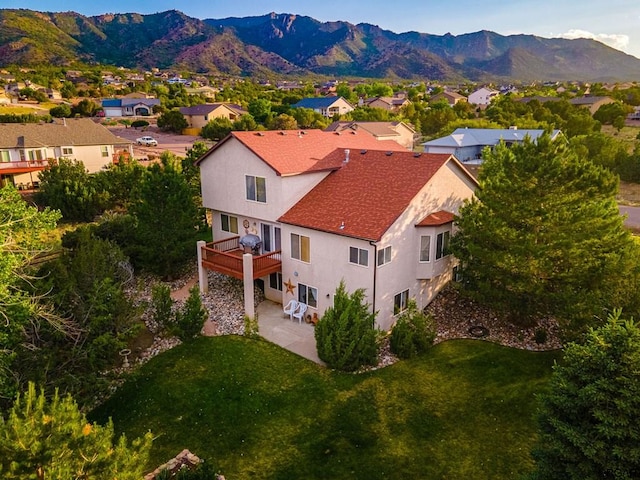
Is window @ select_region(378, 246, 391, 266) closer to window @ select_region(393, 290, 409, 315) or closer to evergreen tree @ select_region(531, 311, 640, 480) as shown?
window @ select_region(393, 290, 409, 315)

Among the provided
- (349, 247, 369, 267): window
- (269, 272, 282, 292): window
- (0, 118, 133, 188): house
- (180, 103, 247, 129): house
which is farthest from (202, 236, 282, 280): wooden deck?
(180, 103, 247, 129): house

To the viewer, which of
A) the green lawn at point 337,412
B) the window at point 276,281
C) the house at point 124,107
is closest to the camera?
the green lawn at point 337,412

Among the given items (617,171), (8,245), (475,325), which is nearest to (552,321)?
(475,325)

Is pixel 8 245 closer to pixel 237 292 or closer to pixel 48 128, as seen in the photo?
pixel 237 292

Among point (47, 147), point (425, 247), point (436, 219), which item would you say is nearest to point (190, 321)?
point (425, 247)

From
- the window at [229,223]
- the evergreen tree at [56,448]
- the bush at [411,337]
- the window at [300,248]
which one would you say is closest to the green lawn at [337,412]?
the bush at [411,337]

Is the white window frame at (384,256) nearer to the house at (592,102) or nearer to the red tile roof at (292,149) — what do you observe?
the red tile roof at (292,149)
